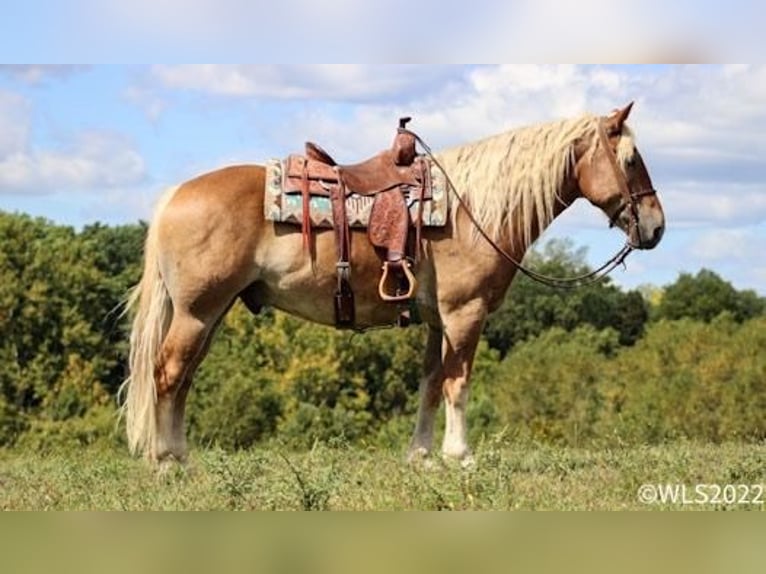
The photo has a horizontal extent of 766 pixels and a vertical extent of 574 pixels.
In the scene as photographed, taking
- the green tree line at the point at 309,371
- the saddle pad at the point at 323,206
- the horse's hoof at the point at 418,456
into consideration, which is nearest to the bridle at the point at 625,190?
the saddle pad at the point at 323,206

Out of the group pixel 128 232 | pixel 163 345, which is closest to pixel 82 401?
pixel 128 232

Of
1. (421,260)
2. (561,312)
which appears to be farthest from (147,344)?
(561,312)

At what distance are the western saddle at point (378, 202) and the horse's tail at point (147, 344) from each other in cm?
108

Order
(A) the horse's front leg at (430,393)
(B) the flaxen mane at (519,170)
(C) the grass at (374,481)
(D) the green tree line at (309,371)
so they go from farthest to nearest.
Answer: (D) the green tree line at (309,371), (A) the horse's front leg at (430,393), (B) the flaxen mane at (519,170), (C) the grass at (374,481)

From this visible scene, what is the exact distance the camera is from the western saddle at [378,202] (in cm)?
872

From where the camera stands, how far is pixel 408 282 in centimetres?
883

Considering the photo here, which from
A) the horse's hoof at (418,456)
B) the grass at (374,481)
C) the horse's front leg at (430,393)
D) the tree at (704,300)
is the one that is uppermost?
the tree at (704,300)

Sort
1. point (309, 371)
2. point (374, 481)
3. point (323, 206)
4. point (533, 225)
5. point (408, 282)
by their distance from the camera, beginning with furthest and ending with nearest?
point (309, 371), point (533, 225), point (408, 282), point (323, 206), point (374, 481)

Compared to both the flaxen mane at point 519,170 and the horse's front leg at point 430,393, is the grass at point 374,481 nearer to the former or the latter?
the horse's front leg at point 430,393

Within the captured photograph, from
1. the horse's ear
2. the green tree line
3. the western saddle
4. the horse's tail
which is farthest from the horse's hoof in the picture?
the green tree line

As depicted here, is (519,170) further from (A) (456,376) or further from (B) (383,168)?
(A) (456,376)

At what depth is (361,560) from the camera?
224 inches

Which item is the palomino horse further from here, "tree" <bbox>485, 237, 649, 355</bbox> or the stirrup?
"tree" <bbox>485, 237, 649, 355</bbox>

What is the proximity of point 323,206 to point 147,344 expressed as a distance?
165 cm
